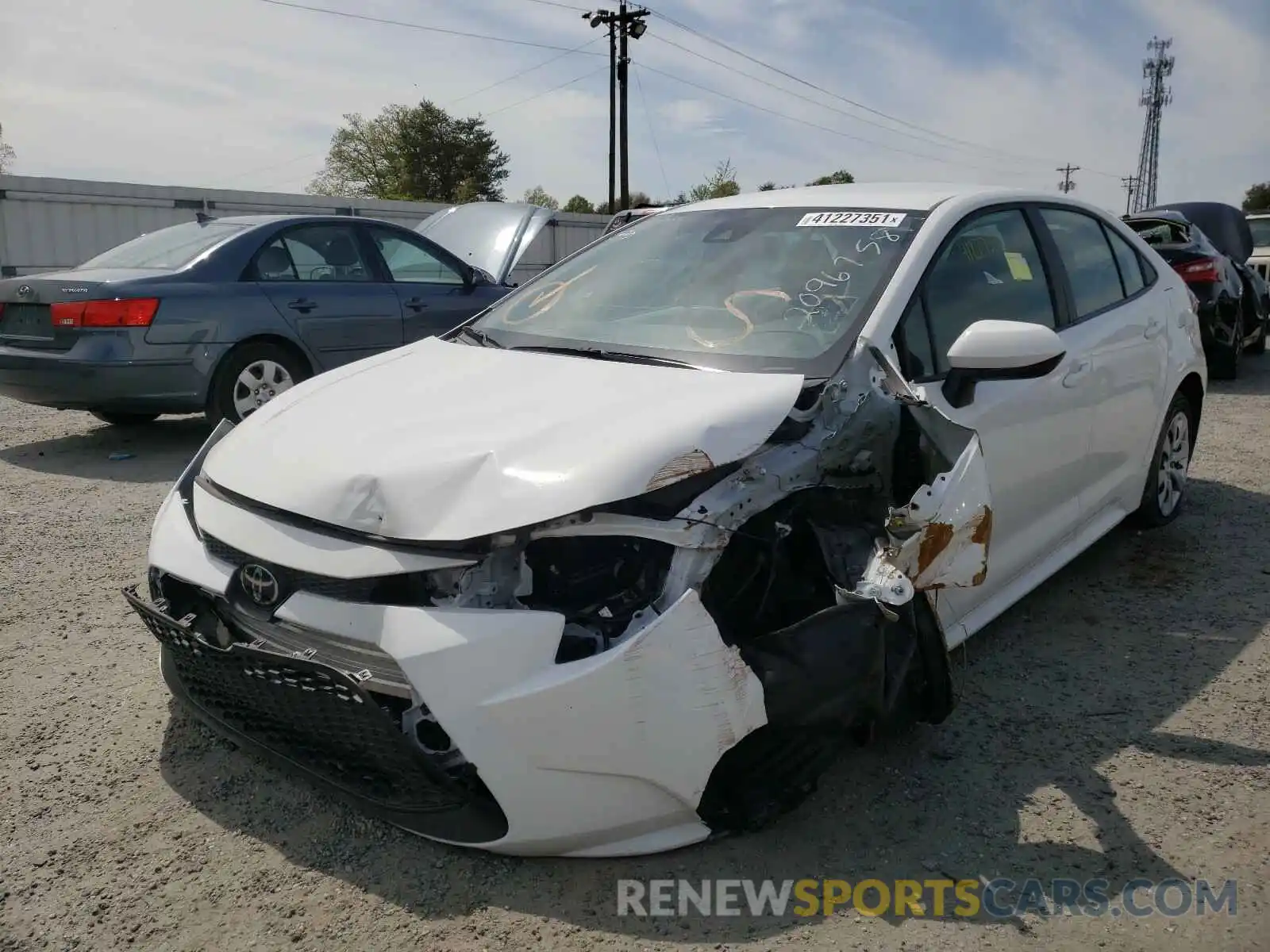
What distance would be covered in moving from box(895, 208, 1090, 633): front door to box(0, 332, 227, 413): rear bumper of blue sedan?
4.66 m

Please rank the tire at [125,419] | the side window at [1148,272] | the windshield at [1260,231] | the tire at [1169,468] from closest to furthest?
the side window at [1148,272] < the tire at [1169,468] < the tire at [125,419] < the windshield at [1260,231]

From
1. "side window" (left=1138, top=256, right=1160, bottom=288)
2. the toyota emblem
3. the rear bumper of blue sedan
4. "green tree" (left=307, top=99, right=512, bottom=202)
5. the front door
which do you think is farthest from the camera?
"green tree" (left=307, top=99, right=512, bottom=202)

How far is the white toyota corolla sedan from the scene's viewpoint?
6.84 feet

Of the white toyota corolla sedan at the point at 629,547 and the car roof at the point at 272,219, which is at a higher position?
the car roof at the point at 272,219

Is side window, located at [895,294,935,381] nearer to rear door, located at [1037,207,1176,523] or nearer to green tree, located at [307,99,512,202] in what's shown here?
rear door, located at [1037,207,1176,523]

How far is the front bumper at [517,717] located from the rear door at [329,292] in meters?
4.65

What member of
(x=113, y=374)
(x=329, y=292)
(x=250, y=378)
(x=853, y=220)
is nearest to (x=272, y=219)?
(x=329, y=292)

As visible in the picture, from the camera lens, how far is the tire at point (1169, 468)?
4.51m

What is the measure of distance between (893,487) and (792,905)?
43.9 inches

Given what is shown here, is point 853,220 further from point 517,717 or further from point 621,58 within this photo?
point 621,58

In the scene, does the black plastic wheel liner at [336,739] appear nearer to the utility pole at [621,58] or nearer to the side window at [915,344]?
the side window at [915,344]

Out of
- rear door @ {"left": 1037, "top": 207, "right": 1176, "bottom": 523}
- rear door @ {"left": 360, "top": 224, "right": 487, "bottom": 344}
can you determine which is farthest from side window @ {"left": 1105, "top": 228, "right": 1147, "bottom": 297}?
rear door @ {"left": 360, "top": 224, "right": 487, "bottom": 344}

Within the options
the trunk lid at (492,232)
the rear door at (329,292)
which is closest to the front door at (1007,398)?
the trunk lid at (492,232)

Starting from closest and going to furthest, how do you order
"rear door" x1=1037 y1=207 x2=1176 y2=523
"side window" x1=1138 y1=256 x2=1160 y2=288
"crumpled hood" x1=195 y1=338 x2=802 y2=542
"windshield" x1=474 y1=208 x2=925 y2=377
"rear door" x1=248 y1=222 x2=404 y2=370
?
"crumpled hood" x1=195 y1=338 x2=802 y2=542 → "windshield" x1=474 y1=208 x2=925 y2=377 → "rear door" x1=1037 y1=207 x2=1176 y2=523 → "side window" x1=1138 y1=256 x2=1160 y2=288 → "rear door" x1=248 y1=222 x2=404 y2=370
